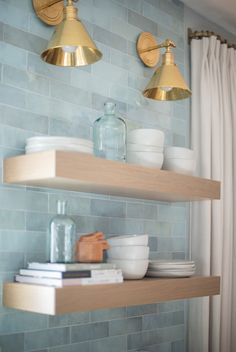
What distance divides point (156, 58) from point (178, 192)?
83 centimetres

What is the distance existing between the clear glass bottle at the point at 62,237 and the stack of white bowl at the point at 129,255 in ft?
0.78

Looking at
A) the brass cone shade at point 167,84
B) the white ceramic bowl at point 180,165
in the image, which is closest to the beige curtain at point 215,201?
the white ceramic bowl at point 180,165

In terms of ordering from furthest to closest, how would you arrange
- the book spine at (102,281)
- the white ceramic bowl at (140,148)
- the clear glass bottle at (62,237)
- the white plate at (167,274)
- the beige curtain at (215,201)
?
A: the beige curtain at (215,201), the white plate at (167,274), the white ceramic bowl at (140,148), the clear glass bottle at (62,237), the book spine at (102,281)

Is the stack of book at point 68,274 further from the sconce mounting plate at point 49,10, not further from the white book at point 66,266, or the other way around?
the sconce mounting plate at point 49,10

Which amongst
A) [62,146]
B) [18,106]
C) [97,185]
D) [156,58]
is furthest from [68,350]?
[156,58]

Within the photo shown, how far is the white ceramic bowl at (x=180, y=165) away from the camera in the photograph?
105 inches

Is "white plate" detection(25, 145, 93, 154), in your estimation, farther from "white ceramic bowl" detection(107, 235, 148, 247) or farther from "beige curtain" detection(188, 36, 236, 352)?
"beige curtain" detection(188, 36, 236, 352)

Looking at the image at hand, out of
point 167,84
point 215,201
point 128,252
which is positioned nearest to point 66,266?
point 128,252

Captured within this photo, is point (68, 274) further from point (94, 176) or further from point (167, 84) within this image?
point (167, 84)

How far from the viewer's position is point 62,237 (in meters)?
2.27

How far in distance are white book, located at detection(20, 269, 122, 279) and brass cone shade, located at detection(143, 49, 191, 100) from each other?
2.89ft

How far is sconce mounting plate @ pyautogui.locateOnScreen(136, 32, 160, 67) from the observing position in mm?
2926

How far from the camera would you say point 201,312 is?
3043 mm

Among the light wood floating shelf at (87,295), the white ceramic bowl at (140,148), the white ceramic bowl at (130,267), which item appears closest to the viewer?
the light wood floating shelf at (87,295)
